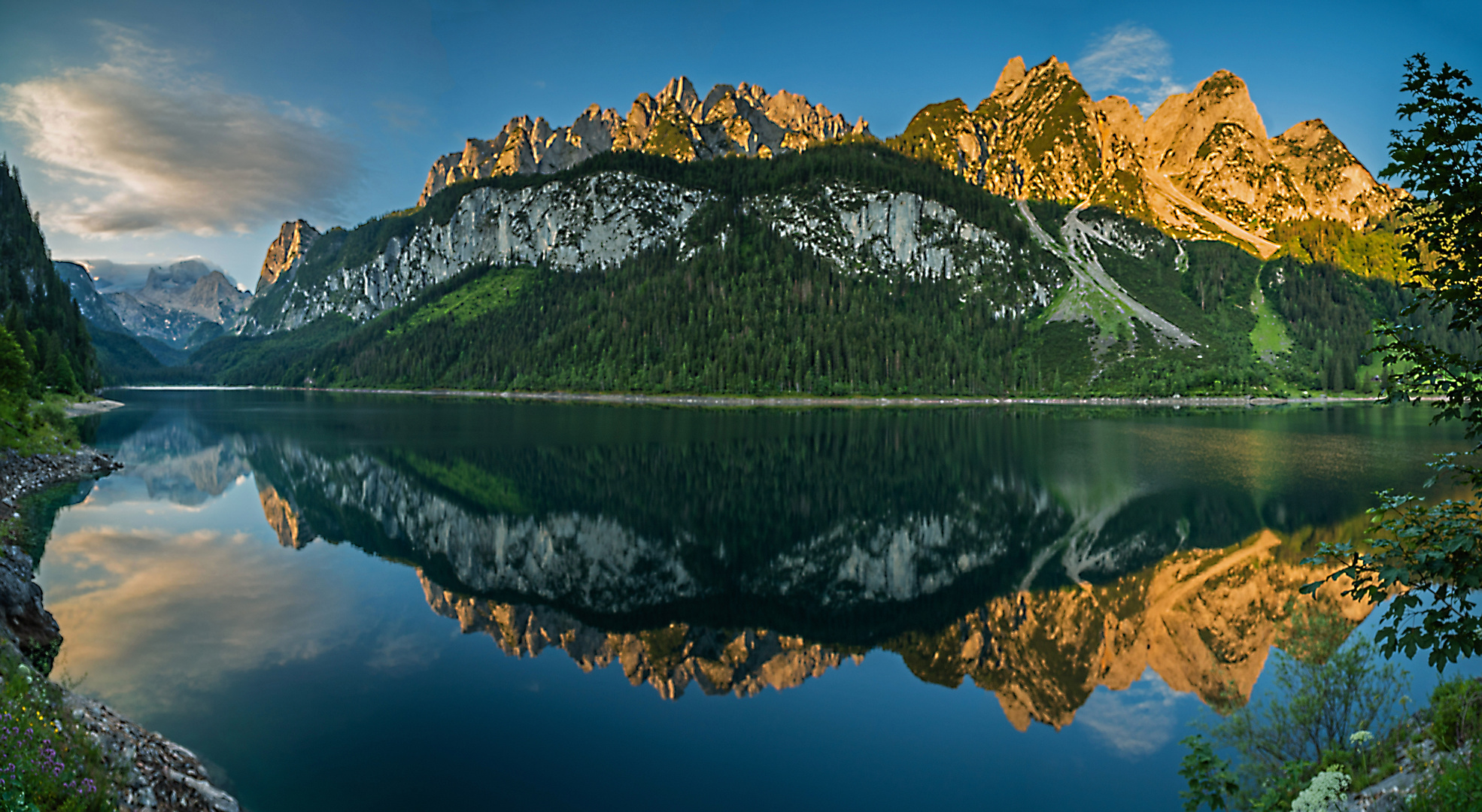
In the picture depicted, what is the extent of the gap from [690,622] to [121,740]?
14.3 meters

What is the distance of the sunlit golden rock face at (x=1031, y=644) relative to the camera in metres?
19.0

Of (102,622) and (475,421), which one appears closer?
(102,622)

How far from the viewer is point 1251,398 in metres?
166

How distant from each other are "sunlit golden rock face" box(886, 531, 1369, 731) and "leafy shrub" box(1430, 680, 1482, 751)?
17.7 feet

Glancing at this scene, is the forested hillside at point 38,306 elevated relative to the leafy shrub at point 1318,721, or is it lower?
elevated

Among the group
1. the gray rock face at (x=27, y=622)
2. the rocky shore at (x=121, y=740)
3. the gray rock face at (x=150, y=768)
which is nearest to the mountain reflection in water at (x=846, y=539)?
the gray rock face at (x=150, y=768)

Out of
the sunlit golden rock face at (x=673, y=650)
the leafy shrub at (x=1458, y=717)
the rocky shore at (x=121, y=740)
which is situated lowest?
the sunlit golden rock face at (x=673, y=650)

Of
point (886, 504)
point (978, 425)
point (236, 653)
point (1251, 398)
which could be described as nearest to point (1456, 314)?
point (236, 653)

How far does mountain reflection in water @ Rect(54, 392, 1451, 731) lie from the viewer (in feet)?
69.3

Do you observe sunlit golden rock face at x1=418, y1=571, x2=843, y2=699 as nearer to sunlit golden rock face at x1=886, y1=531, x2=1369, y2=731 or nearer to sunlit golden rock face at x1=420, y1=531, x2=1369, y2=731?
sunlit golden rock face at x1=420, y1=531, x2=1369, y2=731

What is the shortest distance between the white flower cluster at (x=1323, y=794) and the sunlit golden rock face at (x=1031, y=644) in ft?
22.5

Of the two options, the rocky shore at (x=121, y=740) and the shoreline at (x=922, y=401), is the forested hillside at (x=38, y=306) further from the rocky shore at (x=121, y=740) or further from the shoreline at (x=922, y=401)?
the rocky shore at (x=121, y=740)

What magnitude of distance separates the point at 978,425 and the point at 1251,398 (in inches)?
4530

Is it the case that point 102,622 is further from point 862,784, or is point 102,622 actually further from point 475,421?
point 475,421
